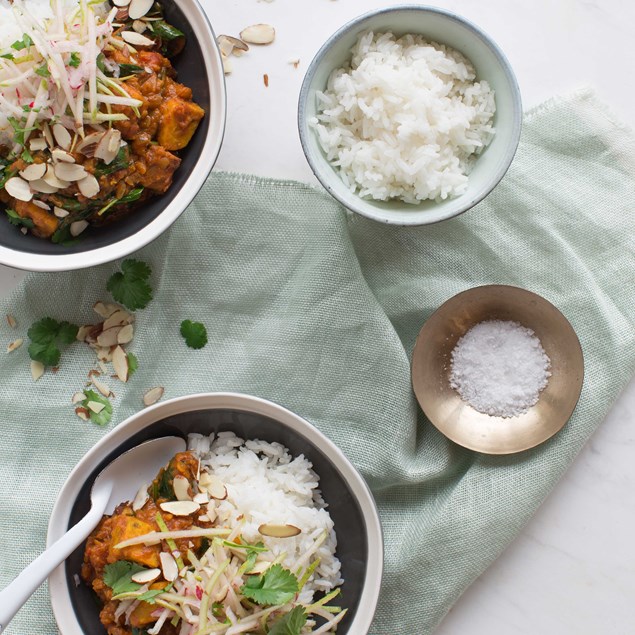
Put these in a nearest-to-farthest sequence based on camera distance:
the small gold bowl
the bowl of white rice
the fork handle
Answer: the fork handle, the bowl of white rice, the small gold bowl

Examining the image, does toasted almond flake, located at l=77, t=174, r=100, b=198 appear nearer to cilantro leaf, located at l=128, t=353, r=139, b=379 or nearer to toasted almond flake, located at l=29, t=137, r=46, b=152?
toasted almond flake, located at l=29, t=137, r=46, b=152

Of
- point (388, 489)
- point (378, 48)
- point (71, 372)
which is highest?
point (378, 48)

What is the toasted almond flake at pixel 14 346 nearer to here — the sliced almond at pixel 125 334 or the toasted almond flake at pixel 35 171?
the sliced almond at pixel 125 334

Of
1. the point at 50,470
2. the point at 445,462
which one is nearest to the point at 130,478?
the point at 50,470

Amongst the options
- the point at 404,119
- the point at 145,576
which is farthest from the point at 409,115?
the point at 145,576

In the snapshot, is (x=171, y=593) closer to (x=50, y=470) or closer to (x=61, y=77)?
(x=50, y=470)

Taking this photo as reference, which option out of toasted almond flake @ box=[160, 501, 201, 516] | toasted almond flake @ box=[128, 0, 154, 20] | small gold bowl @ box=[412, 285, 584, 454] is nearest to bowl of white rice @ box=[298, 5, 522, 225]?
small gold bowl @ box=[412, 285, 584, 454]
